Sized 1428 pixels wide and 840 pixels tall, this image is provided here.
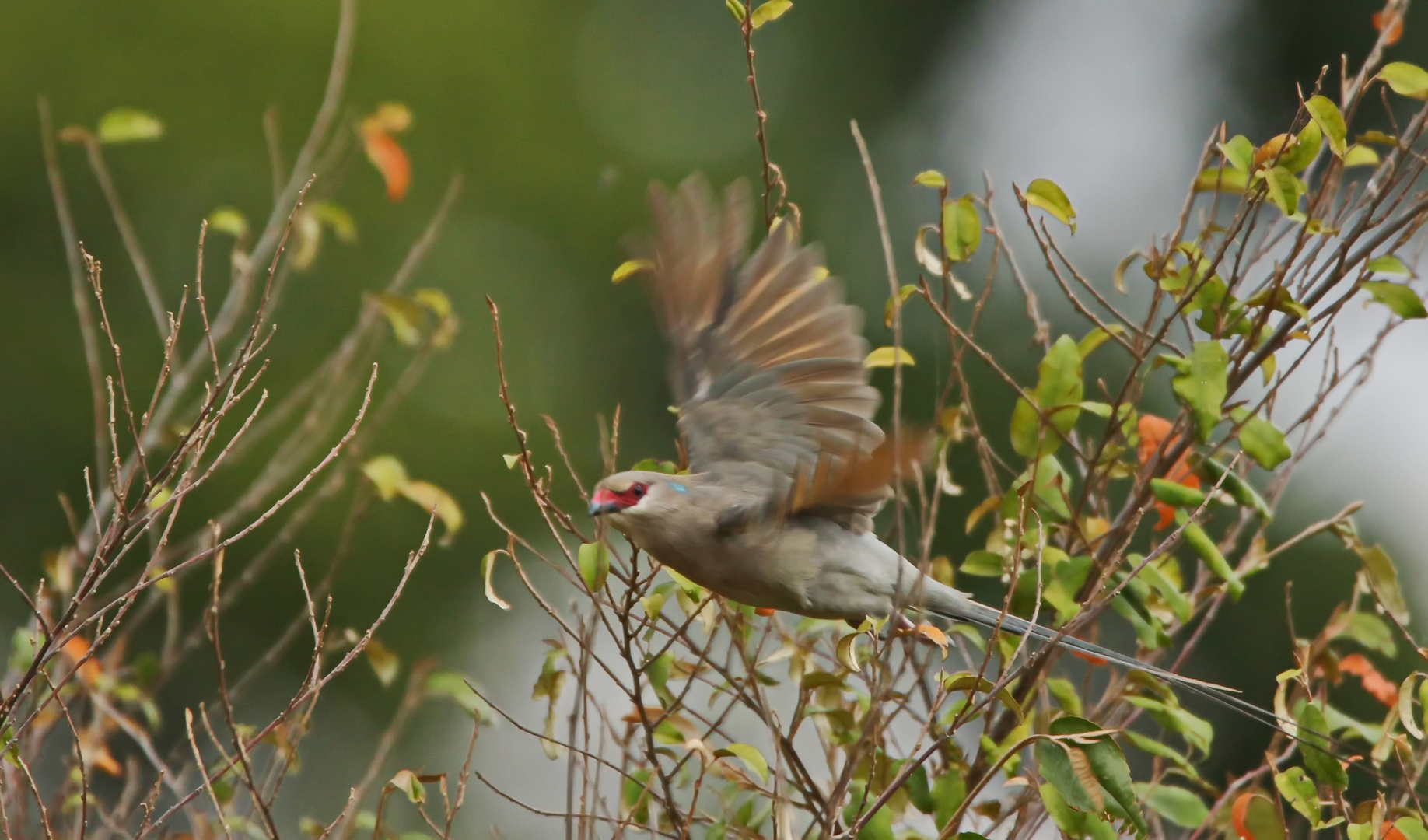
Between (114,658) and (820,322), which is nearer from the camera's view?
(820,322)

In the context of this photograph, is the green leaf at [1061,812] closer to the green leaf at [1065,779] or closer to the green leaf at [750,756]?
the green leaf at [1065,779]

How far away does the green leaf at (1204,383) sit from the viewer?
7.27 feet

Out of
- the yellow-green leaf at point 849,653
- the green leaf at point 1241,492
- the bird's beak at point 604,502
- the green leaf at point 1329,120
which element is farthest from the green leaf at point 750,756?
the green leaf at point 1329,120

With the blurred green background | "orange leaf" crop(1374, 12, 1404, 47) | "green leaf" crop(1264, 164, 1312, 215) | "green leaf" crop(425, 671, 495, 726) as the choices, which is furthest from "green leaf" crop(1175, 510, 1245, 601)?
the blurred green background

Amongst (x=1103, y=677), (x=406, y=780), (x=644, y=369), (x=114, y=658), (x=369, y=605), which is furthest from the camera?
(x=644, y=369)

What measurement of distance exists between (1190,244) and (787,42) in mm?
8354

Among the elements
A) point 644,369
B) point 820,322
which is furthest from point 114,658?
point 644,369

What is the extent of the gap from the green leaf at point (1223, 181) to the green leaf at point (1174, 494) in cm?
57

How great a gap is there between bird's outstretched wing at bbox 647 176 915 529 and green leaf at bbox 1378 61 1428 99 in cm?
100

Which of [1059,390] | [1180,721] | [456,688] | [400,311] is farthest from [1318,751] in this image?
[400,311]

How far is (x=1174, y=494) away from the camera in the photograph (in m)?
2.31

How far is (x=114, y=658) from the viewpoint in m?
3.28

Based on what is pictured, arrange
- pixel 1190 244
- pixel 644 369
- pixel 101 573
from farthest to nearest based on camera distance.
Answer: pixel 644 369, pixel 1190 244, pixel 101 573

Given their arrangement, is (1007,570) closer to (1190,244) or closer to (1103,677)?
(1190,244)
